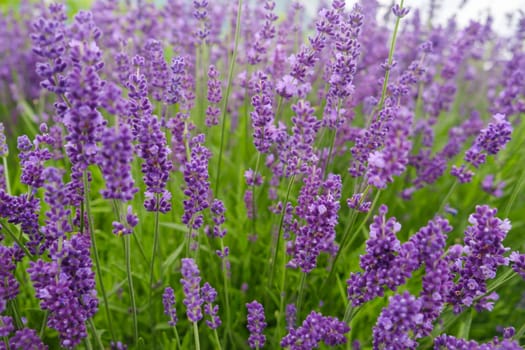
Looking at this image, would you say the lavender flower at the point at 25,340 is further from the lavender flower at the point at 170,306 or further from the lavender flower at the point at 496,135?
the lavender flower at the point at 496,135

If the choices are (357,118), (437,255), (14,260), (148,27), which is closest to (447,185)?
(357,118)

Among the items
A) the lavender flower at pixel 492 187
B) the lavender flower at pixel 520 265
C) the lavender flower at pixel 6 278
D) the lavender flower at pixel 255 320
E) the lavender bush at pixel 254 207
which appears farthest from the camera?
the lavender flower at pixel 492 187

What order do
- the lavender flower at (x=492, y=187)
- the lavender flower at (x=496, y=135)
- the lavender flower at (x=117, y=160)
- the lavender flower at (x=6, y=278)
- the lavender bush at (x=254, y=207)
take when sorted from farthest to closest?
the lavender flower at (x=492, y=187) → the lavender flower at (x=496, y=135) → the lavender flower at (x=6, y=278) → the lavender bush at (x=254, y=207) → the lavender flower at (x=117, y=160)

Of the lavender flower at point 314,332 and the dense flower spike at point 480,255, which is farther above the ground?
the dense flower spike at point 480,255

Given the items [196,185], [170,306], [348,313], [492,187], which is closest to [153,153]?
[196,185]

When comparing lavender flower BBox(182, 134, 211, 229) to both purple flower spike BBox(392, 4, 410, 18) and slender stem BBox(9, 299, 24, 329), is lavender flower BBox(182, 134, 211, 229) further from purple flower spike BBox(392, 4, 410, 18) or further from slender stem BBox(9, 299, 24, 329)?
purple flower spike BBox(392, 4, 410, 18)

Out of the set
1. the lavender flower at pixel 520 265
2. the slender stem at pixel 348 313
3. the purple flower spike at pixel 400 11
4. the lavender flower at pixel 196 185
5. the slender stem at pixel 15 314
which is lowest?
the slender stem at pixel 15 314

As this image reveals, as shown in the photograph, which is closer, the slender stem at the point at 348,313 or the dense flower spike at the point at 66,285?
the dense flower spike at the point at 66,285

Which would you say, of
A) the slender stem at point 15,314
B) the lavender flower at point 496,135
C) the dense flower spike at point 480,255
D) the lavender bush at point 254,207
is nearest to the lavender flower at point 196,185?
the lavender bush at point 254,207

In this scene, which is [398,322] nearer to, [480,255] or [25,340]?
[480,255]
